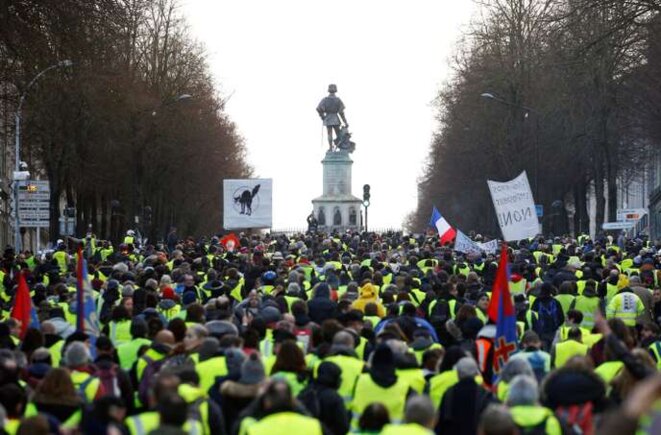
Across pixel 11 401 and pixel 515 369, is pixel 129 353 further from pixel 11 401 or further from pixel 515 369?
pixel 515 369

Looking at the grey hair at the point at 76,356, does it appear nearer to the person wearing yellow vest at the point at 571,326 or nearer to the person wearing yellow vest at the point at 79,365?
the person wearing yellow vest at the point at 79,365

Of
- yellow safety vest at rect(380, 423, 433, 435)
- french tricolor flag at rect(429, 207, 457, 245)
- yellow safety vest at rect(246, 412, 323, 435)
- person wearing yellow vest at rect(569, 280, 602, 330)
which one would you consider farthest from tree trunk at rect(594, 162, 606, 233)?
yellow safety vest at rect(380, 423, 433, 435)

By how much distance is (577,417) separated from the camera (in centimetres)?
1117

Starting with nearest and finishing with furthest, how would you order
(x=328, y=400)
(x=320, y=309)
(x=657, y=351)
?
(x=328, y=400)
(x=657, y=351)
(x=320, y=309)

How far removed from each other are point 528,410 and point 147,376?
4285 millimetres

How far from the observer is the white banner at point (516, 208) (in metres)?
31.9

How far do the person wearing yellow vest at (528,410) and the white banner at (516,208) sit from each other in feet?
69.3

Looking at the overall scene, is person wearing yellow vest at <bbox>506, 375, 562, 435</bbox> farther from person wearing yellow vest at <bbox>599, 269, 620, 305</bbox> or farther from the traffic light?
the traffic light

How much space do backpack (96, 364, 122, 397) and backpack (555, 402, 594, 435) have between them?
3341mm

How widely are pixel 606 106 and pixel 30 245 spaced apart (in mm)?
28130

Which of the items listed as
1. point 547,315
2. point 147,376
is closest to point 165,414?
point 147,376

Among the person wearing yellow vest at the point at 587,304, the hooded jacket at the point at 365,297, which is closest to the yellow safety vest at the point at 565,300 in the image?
the person wearing yellow vest at the point at 587,304

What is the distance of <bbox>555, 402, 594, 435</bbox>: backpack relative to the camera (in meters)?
11.0

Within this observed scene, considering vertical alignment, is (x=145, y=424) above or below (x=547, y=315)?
below
